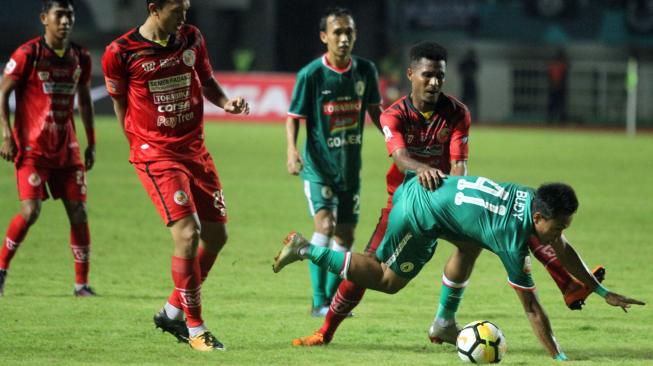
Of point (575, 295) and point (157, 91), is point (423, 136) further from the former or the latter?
point (157, 91)

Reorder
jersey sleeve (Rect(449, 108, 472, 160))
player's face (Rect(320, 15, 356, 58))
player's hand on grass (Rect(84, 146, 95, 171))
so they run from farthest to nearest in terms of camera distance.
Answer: player's hand on grass (Rect(84, 146, 95, 171)) → player's face (Rect(320, 15, 356, 58)) → jersey sleeve (Rect(449, 108, 472, 160))

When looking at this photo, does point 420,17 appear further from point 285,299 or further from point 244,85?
point 285,299

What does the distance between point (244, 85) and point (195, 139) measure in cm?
2551

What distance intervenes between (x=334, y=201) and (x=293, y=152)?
539 mm

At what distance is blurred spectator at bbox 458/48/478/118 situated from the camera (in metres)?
37.4

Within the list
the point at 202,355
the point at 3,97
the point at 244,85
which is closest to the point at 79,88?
the point at 3,97

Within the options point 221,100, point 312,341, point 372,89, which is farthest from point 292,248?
point 372,89

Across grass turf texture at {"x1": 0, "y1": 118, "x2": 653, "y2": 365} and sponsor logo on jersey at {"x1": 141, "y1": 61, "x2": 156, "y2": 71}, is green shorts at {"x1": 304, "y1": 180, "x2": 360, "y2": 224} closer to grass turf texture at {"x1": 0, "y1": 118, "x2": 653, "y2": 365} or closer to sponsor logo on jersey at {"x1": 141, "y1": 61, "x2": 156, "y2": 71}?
grass turf texture at {"x1": 0, "y1": 118, "x2": 653, "y2": 365}

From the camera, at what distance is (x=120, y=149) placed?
2367 cm

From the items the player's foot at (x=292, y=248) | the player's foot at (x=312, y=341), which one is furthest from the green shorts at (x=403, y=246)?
the player's foot at (x=312, y=341)

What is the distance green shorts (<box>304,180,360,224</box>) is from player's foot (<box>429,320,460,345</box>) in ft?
5.65

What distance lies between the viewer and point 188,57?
288 inches

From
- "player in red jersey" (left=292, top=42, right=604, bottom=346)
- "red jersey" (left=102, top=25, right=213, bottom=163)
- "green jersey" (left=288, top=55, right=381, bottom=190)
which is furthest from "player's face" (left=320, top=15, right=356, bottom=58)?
"red jersey" (left=102, top=25, right=213, bottom=163)

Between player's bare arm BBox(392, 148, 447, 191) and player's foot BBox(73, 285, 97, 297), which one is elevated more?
player's bare arm BBox(392, 148, 447, 191)
